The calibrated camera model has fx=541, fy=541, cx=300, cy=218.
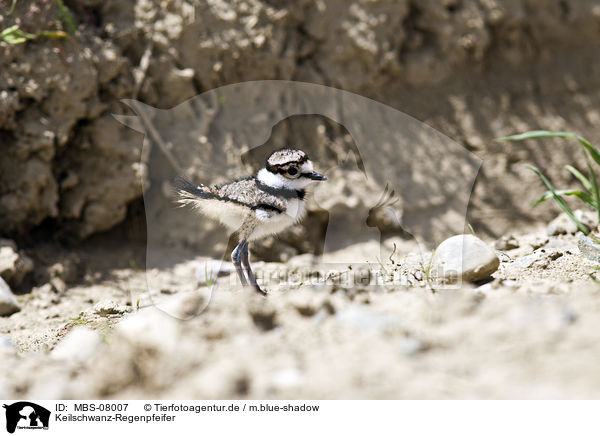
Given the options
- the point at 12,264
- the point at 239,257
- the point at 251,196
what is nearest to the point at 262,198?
the point at 251,196

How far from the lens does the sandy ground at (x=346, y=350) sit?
6.03 ft

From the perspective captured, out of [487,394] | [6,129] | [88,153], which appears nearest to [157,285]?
[88,153]

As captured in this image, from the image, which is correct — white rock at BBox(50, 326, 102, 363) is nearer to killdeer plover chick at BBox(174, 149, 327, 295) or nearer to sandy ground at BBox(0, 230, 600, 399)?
sandy ground at BBox(0, 230, 600, 399)

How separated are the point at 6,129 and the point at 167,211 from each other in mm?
1602

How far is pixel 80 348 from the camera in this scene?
2646 mm

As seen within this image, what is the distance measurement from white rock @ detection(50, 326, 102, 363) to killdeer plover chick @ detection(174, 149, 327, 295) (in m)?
1.12

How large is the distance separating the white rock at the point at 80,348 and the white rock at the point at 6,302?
1.58m

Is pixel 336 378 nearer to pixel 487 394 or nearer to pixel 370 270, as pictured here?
pixel 487 394

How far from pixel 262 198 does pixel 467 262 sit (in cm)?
137

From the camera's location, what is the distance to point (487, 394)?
5.90 ft

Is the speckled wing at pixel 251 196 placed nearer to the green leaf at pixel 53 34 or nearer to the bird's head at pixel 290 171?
the bird's head at pixel 290 171

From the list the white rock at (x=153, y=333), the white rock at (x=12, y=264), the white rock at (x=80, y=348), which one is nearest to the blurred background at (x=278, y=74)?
the white rock at (x=12, y=264)

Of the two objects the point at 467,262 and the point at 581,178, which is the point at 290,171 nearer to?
the point at 467,262

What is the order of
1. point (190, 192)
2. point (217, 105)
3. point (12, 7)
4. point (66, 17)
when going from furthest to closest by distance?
point (217, 105)
point (66, 17)
point (12, 7)
point (190, 192)
